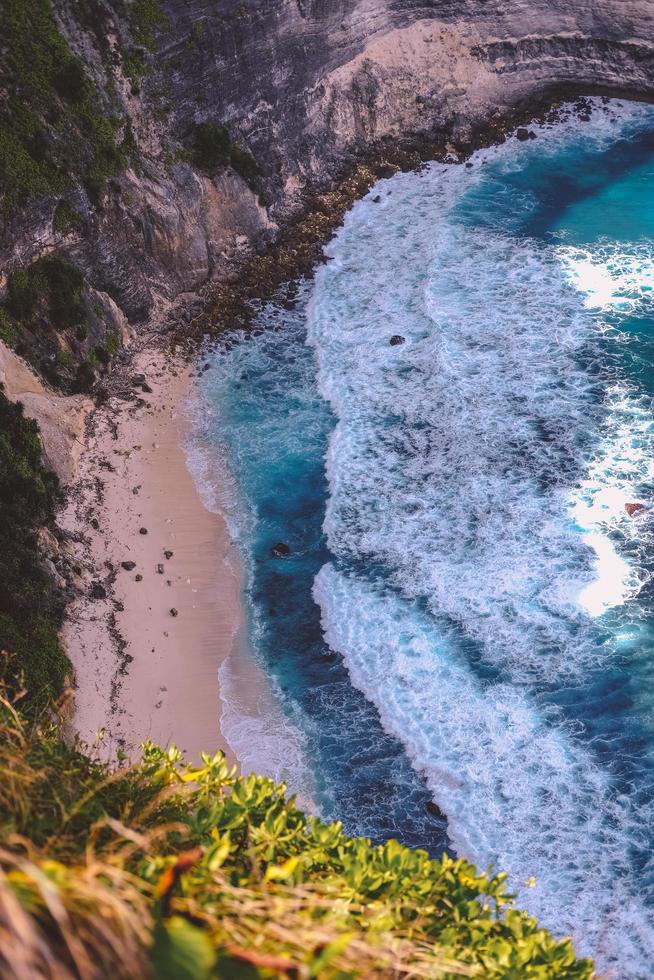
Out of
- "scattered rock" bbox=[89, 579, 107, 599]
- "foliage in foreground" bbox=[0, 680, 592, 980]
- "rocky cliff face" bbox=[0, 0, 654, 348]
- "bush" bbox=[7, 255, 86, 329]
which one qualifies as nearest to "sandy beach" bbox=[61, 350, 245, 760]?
"scattered rock" bbox=[89, 579, 107, 599]

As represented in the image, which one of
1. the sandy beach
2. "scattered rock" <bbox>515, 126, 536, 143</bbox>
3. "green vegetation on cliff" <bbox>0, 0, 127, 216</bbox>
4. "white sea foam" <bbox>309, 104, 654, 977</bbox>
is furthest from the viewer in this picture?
"scattered rock" <bbox>515, 126, 536, 143</bbox>

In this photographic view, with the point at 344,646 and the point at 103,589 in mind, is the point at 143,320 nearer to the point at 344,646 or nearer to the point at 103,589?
the point at 103,589

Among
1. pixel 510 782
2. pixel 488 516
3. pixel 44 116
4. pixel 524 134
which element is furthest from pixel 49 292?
pixel 524 134

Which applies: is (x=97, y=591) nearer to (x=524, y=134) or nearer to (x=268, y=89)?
(x=268, y=89)

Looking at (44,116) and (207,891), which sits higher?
(44,116)

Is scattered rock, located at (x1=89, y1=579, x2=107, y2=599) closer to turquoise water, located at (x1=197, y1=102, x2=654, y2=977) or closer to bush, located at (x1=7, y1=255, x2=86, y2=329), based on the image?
turquoise water, located at (x1=197, y1=102, x2=654, y2=977)

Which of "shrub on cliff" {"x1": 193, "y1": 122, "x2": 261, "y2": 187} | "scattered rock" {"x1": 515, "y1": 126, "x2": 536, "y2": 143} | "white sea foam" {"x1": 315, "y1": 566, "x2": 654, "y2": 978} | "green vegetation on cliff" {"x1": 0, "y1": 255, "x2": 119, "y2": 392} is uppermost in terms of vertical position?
"shrub on cliff" {"x1": 193, "y1": 122, "x2": 261, "y2": 187}
